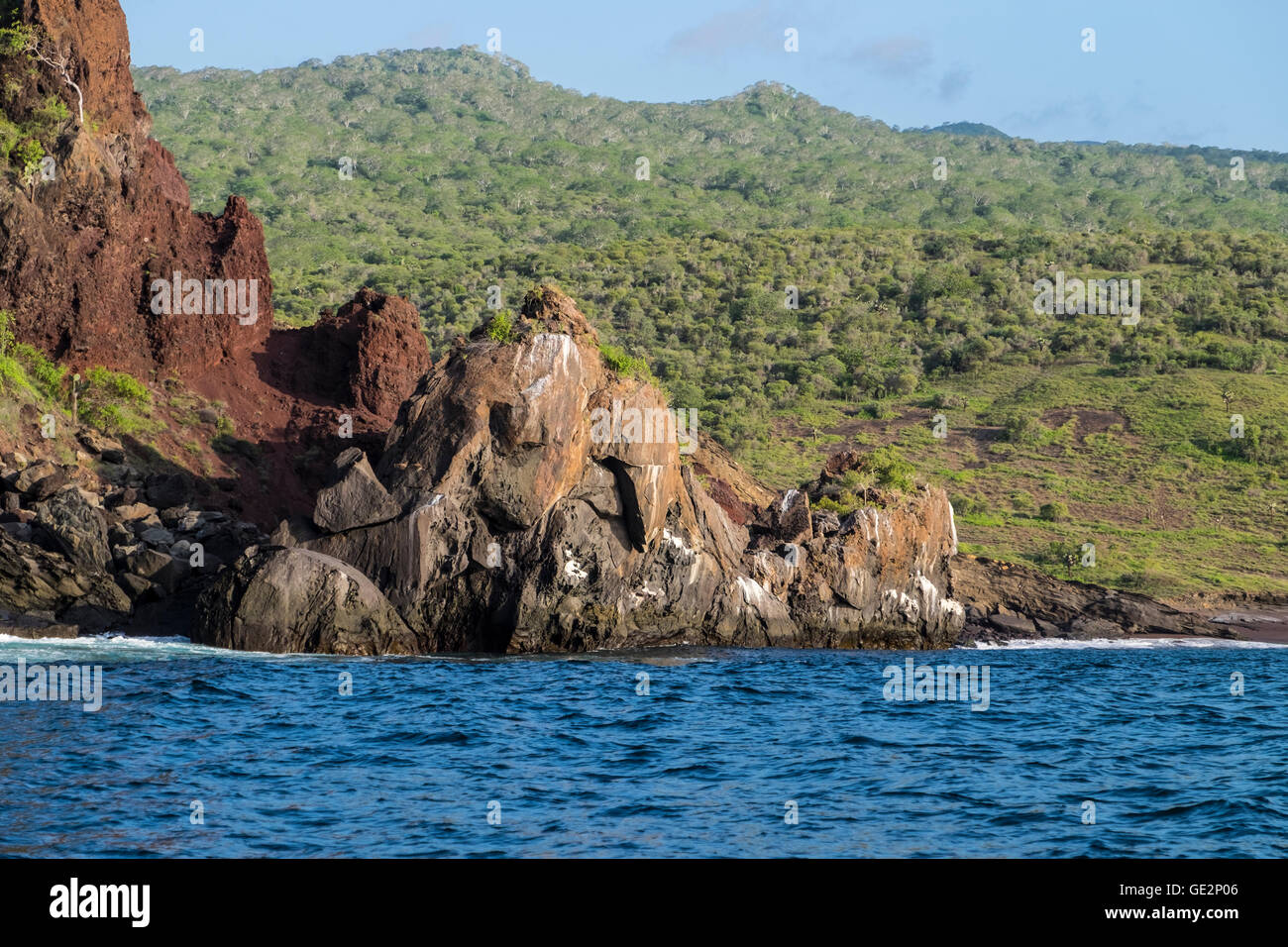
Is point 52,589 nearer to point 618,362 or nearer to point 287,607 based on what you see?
point 287,607

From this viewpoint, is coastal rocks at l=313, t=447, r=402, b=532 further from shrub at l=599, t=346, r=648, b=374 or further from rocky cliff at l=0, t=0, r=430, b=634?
shrub at l=599, t=346, r=648, b=374

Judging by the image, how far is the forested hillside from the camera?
74.3 metres

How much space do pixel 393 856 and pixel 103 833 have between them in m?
3.34

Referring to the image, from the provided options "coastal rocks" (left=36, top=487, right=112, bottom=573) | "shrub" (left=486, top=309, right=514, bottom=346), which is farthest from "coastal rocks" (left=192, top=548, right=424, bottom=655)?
"shrub" (left=486, top=309, right=514, bottom=346)

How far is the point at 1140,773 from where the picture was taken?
2075 cm

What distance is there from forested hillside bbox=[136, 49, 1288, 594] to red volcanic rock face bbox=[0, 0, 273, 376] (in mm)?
33315

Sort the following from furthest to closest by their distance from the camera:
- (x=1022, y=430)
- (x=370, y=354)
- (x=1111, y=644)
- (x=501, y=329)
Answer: (x=1022, y=430), (x=1111, y=644), (x=370, y=354), (x=501, y=329)

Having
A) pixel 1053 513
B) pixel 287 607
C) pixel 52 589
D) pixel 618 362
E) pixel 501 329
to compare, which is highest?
pixel 501 329

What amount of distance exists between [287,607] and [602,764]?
48.1ft

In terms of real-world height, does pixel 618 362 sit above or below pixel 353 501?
above

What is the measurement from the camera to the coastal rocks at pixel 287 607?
107 ft

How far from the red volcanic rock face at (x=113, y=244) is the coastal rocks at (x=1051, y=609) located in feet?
92.5

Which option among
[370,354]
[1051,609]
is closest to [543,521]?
[370,354]

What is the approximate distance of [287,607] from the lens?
3288 centimetres
